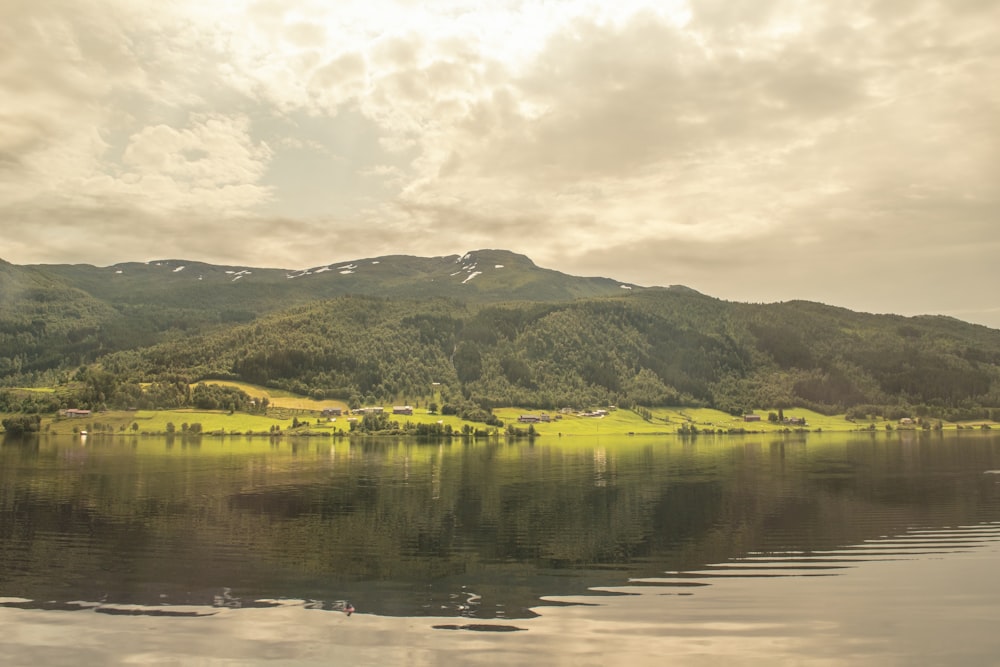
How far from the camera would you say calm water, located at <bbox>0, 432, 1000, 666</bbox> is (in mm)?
23781

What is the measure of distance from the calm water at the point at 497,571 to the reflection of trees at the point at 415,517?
0.92 feet

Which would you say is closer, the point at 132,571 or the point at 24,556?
the point at 132,571

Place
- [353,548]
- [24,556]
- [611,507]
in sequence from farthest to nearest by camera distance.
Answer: [611,507] < [353,548] < [24,556]

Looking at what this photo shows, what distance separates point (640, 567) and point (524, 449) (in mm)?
109735

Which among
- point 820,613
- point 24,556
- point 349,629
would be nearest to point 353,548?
point 349,629

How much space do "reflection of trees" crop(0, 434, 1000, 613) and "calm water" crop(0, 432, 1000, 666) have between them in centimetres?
28

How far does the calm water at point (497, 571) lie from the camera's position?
2378 cm

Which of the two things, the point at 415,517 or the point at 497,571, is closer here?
the point at 497,571

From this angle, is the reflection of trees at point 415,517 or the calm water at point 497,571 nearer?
the calm water at point 497,571

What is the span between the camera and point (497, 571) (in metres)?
35.0

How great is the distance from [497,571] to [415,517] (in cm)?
1949

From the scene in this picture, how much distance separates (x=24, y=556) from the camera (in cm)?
3784

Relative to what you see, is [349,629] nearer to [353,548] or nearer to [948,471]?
[353,548]

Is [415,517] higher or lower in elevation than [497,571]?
lower
